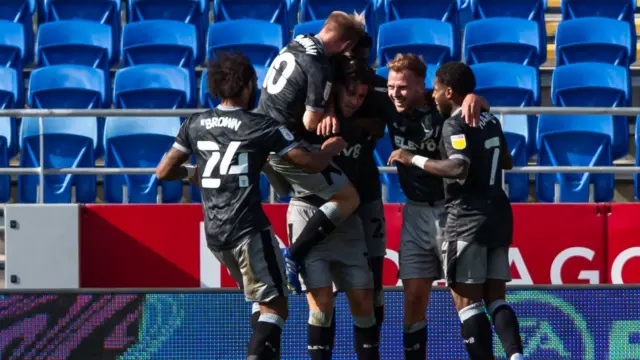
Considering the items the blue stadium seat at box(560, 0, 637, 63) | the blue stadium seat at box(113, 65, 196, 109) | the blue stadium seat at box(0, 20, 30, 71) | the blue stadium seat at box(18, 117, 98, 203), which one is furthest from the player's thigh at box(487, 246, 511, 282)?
the blue stadium seat at box(0, 20, 30, 71)

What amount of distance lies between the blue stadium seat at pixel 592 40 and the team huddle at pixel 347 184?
4.77 meters

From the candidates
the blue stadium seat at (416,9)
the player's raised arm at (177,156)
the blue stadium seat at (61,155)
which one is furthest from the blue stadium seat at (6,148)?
the player's raised arm at (177,156)

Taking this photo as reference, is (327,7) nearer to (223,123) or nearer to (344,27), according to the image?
(344,27)

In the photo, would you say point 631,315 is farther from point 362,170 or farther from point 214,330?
point 214,330

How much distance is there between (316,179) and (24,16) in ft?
21.6

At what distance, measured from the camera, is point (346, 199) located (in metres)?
6.26

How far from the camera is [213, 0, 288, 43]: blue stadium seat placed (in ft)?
39.1

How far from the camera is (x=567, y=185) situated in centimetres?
980

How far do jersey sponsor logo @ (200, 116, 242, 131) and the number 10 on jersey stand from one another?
0.26 feet

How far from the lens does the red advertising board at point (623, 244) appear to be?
352 inches

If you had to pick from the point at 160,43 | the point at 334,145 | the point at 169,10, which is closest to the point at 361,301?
the point at 334,145

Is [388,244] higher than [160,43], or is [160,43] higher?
[160,43]

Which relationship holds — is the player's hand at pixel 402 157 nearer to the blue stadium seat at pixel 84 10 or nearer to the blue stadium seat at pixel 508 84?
the blue stadium seat at pixel 508 84

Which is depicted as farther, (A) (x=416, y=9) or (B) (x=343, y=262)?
(A) (x=416, y=9)
